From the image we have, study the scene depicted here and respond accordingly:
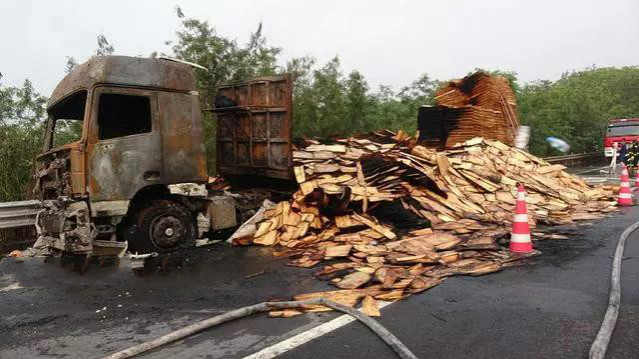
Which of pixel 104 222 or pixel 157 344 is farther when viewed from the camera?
pixel 104 222

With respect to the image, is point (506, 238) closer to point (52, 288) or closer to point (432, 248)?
point (432, 248)

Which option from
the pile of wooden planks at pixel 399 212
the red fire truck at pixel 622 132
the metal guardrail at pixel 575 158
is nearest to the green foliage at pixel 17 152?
the pile of wooden planks at pixel 399 212

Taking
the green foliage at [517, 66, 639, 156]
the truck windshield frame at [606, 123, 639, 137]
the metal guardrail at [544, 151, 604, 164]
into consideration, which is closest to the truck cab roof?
the metal guardrail at [544, 151, 604, 164]

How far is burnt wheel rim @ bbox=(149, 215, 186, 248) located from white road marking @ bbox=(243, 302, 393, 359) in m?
3.73

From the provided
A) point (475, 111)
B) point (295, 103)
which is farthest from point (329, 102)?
point (475, 111)

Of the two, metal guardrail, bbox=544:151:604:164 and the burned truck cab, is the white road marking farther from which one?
metal guardrail, bbox=544:151:604:164

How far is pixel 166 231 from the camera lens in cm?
659

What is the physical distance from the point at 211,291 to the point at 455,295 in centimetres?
252

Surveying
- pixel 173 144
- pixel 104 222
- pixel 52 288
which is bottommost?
pixel 52 288

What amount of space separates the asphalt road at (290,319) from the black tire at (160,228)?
0.57 metres

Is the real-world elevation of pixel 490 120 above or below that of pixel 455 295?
above

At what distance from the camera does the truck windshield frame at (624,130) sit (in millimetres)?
23594

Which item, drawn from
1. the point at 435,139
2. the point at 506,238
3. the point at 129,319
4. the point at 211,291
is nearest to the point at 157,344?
the point at 129,319

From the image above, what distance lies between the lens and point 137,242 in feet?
21.1
